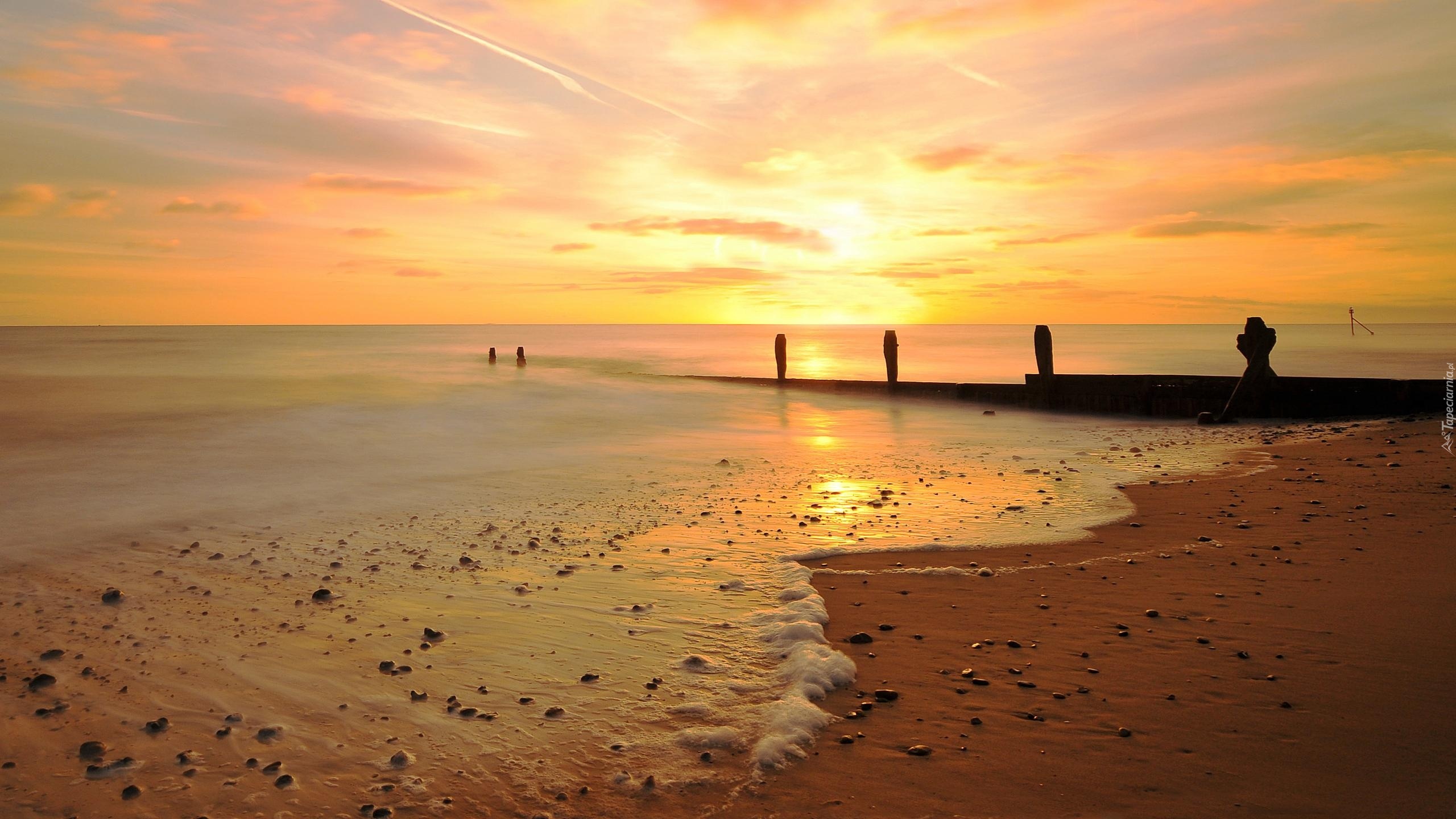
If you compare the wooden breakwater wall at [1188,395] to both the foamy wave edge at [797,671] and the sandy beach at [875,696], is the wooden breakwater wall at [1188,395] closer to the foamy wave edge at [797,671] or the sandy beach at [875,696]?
the sandy beach at [875,696]

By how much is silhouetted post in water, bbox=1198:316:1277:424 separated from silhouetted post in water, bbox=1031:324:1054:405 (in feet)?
16.0

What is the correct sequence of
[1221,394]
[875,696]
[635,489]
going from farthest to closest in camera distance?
1. [1221,394]
2. [635,489]
3. [875,696]

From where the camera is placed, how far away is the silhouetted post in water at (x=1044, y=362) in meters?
23.1

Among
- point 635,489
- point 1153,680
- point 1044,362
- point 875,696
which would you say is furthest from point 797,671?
point 1044,362

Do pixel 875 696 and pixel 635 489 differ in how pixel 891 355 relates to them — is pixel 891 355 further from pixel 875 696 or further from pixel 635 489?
pixel 875 696

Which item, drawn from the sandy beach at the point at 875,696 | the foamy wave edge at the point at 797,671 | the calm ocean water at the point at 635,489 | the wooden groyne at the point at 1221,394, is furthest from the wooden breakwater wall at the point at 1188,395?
the foamy wave edge at the point at 797,671

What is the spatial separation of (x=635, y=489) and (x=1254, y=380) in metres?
14.4

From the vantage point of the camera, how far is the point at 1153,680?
4.60m

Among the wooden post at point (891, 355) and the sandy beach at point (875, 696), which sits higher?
the wooden post at point (891, 355)

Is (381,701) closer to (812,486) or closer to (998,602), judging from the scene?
(998,602)

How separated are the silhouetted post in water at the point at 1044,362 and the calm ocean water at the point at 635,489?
3.24 feet

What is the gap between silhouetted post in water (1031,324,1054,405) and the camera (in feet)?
75.8

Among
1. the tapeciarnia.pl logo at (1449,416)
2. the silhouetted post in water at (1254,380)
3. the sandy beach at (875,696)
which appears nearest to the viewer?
the sandy beach at (875,696)

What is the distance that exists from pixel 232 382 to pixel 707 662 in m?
41.2
